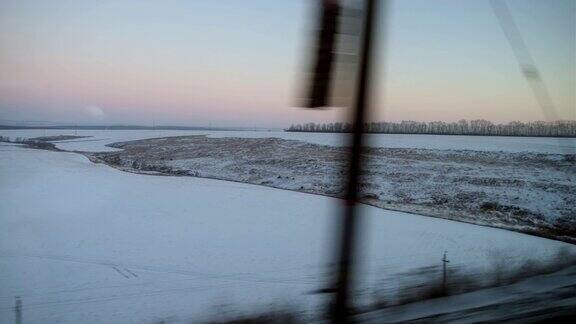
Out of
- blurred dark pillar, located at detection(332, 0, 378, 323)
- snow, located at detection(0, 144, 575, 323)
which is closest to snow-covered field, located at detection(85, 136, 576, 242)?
snow, located at detection(0, 144, 575, 323)

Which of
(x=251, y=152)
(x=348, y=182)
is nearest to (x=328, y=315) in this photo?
(x=348, y=182)

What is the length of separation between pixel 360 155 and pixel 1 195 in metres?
16.5

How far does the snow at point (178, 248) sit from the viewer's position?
8.35m

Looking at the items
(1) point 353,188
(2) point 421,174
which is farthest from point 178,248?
(2) point 421,174

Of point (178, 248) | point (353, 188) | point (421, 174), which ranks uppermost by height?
point (353, 188)

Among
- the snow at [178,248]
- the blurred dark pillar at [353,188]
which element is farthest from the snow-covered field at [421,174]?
the blurred dark pillar at [353,188]

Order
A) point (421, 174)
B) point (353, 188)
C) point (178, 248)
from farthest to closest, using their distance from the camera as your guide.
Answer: point (421, 174) → point (178, 248) → point (353, 188)

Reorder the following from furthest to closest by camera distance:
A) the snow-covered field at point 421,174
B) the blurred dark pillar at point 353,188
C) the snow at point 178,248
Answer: the snow-covered field at point 421,174, the snow at point 178,248, the blurred dark pillar at point 353,188

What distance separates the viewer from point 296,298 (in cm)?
818

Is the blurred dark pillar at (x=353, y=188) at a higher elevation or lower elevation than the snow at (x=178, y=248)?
higher

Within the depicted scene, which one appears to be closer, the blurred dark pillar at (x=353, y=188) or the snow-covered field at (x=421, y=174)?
the blurred dark pillar at (x=353, y=188)

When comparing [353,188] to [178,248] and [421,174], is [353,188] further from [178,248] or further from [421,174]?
[421,174]

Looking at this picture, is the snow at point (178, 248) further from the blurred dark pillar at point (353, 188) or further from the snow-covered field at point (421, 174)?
the snow-covered field at point (421, 174)

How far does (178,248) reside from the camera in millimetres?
13305
